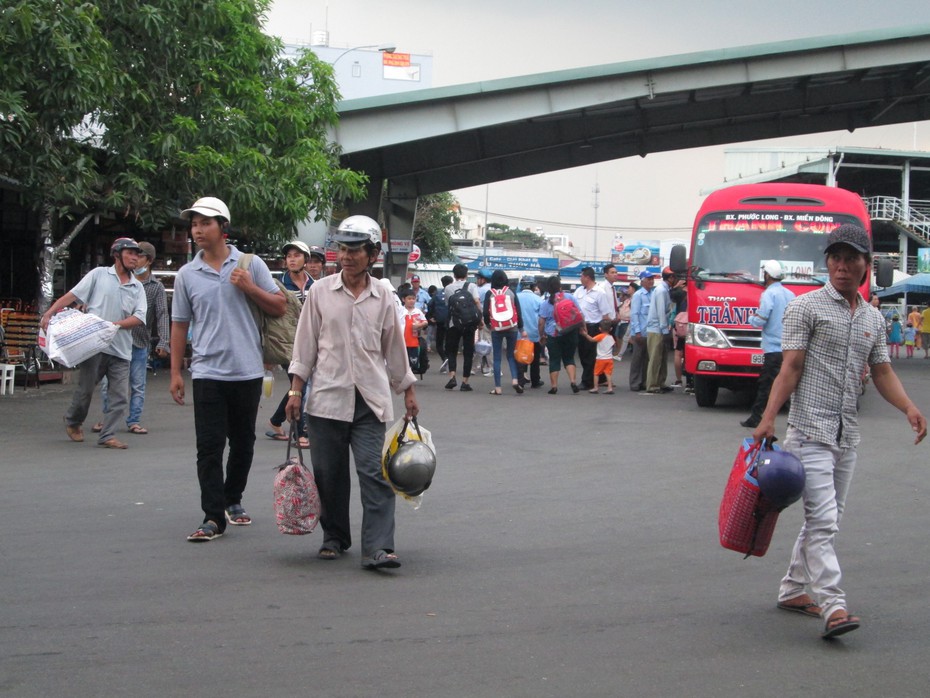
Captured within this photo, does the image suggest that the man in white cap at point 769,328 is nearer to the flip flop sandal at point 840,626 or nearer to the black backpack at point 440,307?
the flip flop sandal at point 840,626

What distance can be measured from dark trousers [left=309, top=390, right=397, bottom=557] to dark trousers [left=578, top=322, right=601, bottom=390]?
1175 centimetres

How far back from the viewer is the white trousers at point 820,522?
5.05m

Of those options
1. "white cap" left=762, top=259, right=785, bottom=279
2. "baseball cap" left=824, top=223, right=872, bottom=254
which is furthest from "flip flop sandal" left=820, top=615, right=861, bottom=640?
"white cap" left=762, top=259, right=785, bottom=279

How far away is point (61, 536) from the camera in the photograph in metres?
6.78

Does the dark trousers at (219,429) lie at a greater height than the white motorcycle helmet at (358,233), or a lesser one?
lesser

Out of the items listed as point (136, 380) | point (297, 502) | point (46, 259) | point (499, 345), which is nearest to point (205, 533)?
point (297, 502)

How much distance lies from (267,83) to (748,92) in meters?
13.1

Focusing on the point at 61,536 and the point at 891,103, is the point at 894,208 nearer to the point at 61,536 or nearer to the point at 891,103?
the point at 891,103

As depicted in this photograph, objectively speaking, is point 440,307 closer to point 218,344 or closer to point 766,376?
point 766,376

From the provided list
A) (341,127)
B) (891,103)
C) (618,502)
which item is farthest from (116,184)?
(891,103)

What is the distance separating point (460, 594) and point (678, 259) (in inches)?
397

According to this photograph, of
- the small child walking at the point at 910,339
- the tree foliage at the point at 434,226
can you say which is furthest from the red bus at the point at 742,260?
the tree foliage at the point at 434,226

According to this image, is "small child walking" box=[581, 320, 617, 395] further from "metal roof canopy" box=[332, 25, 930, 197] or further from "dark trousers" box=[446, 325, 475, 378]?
"metal roof canopy" box=[332, 25, 930, 197]

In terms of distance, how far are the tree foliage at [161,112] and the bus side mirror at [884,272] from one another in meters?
10.3
